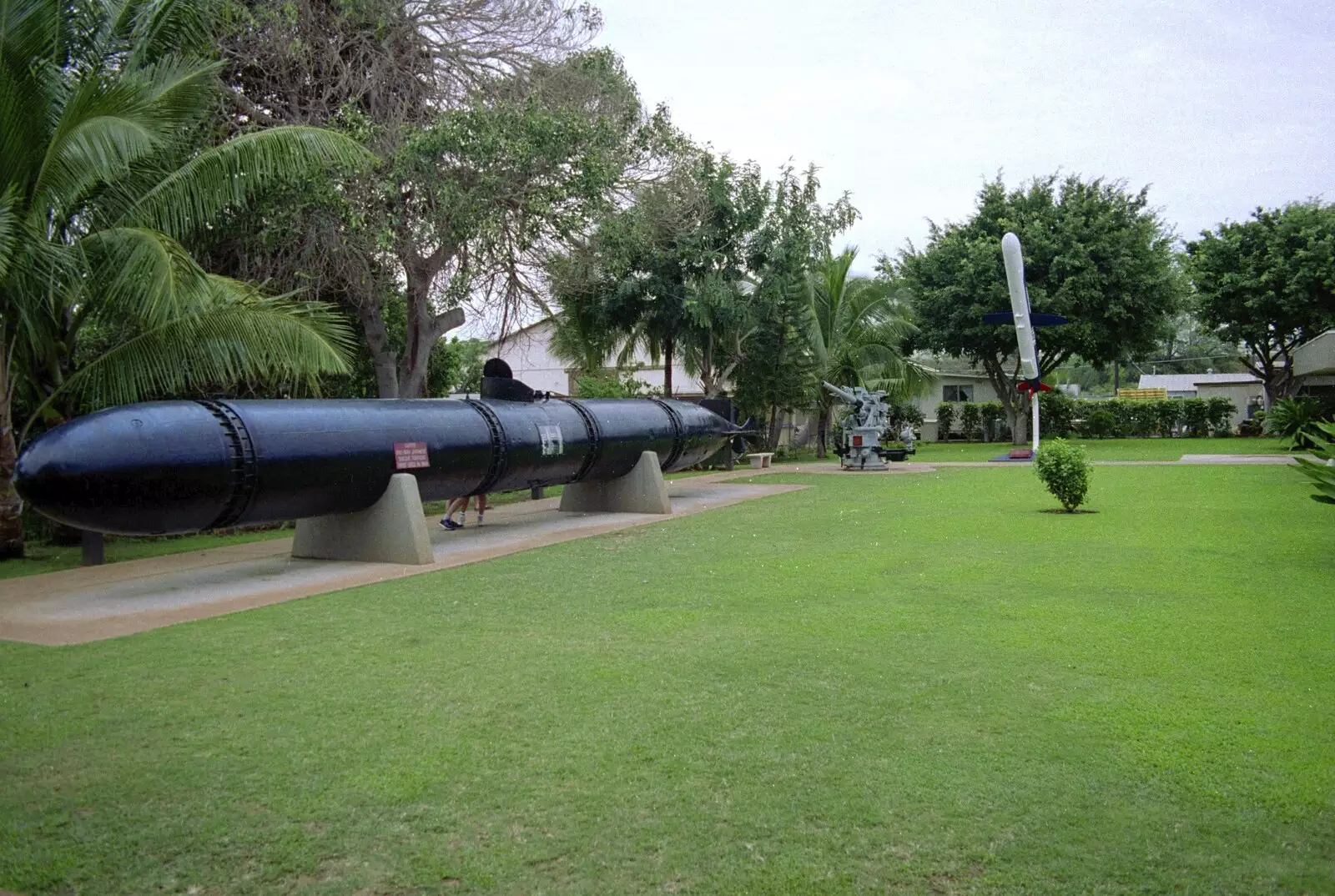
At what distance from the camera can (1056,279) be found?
32719 mm

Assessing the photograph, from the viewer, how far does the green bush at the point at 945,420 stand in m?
41.0

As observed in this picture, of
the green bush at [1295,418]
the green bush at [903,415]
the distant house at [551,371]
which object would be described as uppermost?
the distant house at [551,371]

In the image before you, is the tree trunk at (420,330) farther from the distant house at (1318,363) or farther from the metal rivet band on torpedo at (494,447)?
the distant house at (1318,363)

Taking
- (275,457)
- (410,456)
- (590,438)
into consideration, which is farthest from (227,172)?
(590,438)

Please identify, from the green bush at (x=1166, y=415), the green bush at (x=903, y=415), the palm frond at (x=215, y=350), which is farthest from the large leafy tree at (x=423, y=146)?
the green bush at (x=1166, y=415)

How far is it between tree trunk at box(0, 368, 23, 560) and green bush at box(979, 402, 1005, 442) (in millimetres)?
34434

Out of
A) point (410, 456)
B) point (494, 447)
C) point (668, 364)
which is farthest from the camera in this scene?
point (668, 364)

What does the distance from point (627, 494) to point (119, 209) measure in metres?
7.43

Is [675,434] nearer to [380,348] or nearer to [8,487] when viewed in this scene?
[380,348]

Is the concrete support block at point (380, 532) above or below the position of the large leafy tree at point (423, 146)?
below

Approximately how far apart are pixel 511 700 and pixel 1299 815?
3.65m

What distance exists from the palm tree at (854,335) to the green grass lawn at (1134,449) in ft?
8.52

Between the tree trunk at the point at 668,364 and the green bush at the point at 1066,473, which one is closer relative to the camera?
the green bush at the point at 1066,473

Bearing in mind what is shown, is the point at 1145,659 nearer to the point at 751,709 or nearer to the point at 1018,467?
the point at 751,709
